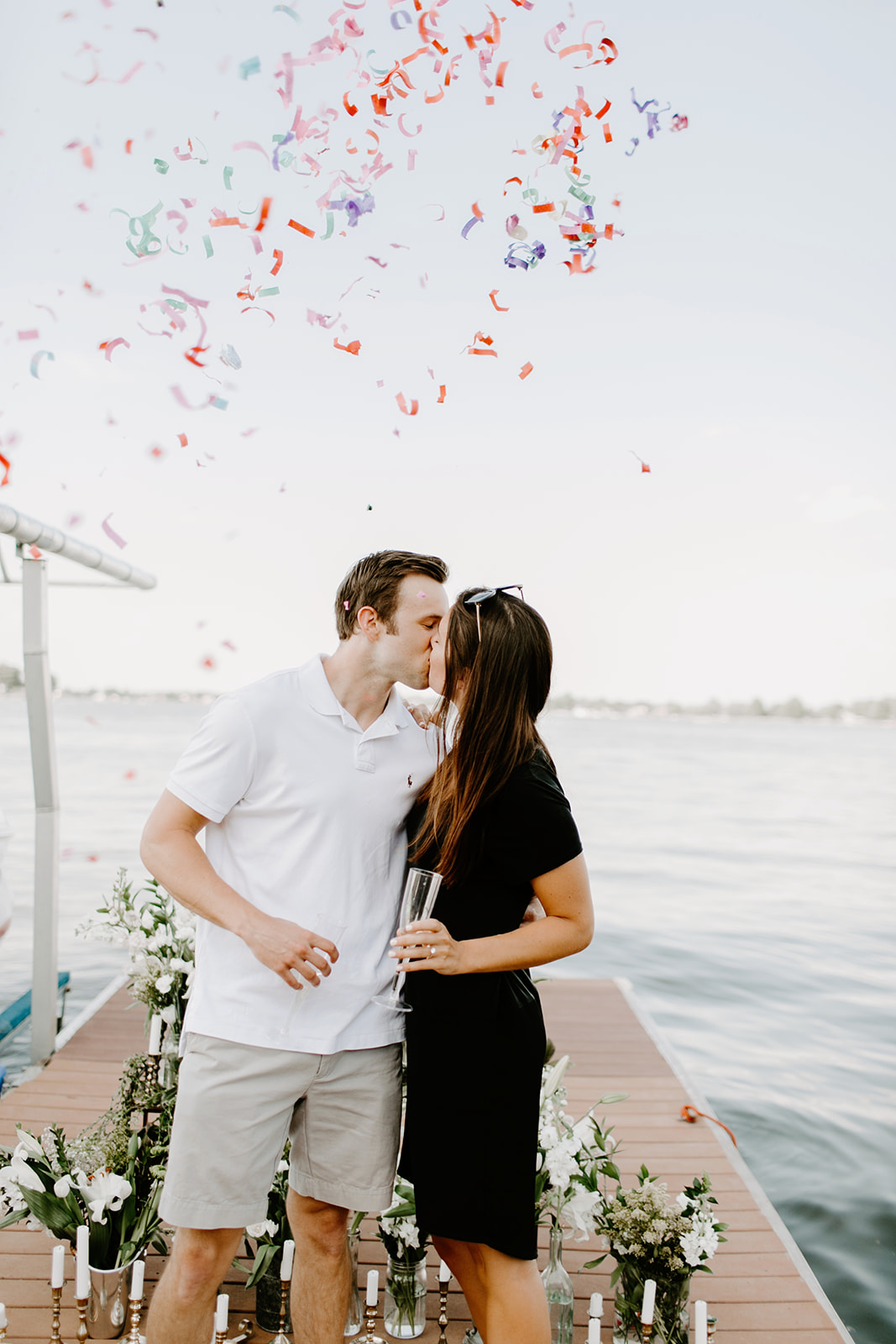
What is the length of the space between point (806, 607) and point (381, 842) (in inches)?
1613

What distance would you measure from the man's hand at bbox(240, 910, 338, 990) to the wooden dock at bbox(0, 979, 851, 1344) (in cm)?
127

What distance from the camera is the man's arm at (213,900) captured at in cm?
175

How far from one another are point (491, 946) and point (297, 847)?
452 millimetres

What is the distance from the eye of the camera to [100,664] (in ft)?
77.0

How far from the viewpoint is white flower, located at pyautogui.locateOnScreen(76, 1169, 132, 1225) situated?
2.24 metres

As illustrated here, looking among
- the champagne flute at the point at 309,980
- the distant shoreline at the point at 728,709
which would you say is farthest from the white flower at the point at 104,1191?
the distant shoreline at the point at 728,709

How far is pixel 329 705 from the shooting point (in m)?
1.98

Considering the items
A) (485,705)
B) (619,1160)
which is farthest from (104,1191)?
(619,1160)

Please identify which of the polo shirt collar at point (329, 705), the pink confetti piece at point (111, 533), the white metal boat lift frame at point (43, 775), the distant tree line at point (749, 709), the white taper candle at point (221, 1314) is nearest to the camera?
the polo shirt collar at point (329, 705)

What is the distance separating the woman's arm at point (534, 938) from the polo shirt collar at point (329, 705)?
0.45 metres

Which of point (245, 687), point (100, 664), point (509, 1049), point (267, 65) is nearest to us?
point (509, 1049)

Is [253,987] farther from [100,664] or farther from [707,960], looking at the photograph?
[100,664]

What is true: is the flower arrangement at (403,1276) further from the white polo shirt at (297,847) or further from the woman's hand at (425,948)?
the woman's hand at (425,948)

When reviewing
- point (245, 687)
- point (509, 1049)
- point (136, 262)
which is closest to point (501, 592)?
point (245, 687)
